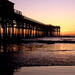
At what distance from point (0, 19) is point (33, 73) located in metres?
31.5

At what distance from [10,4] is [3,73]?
121ft

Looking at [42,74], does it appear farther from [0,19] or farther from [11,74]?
[0,19]

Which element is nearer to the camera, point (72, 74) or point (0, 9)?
point (72, 74)

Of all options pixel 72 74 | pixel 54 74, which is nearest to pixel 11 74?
pixel 54 74

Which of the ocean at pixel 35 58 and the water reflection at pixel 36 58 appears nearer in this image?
the ocean at pixel 35 58

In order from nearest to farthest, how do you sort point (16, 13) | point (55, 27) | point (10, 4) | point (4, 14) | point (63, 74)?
point (63, 74) < point (4, 14) < point (16, 13) < point (10, 4) < point (55, 27)

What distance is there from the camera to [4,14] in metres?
32.5

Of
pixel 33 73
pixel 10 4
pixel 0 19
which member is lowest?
pixel 33 73

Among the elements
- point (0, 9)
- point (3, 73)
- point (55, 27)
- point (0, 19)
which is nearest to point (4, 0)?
point (0, 19)

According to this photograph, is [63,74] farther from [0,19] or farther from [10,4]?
[10,4]

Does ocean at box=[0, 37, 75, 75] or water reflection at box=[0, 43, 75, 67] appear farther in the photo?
water reflection at box=[0, 43, 75, 67]

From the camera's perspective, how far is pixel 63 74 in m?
6.10

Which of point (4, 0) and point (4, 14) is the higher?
point (4, 0)

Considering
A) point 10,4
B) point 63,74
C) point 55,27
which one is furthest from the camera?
point 55,27
